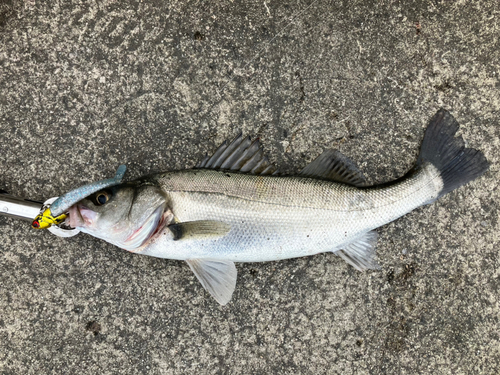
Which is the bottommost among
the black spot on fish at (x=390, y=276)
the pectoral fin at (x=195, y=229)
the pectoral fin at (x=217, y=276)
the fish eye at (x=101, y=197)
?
the pectoral fin at (x=217, y=276)

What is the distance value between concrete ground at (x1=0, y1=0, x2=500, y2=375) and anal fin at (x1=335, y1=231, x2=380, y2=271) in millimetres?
152

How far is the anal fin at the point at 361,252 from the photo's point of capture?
2.59 m

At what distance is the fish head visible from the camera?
86.2 inches

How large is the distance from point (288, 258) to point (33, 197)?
1907 mm

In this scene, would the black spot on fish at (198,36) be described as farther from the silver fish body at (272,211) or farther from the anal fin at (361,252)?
the anal fin at (361,252)

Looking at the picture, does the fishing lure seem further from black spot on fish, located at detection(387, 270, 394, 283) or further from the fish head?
black spot on fish, located at detection(387, 270, 394, 283)

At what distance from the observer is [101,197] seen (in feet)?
7.29

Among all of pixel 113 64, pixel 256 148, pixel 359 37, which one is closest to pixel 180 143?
pixel 256 148

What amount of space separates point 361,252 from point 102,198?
5.88ft

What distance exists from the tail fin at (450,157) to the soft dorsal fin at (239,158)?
116 centimetres

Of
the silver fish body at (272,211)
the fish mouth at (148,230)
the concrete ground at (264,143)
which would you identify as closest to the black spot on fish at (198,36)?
the concrete ground at (264,143)

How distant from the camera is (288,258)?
8.63 ft

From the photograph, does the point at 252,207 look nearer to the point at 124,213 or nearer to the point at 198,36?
the point at 124,213

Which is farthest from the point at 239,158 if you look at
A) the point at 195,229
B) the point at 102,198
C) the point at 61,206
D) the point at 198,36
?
the point at 61,206
